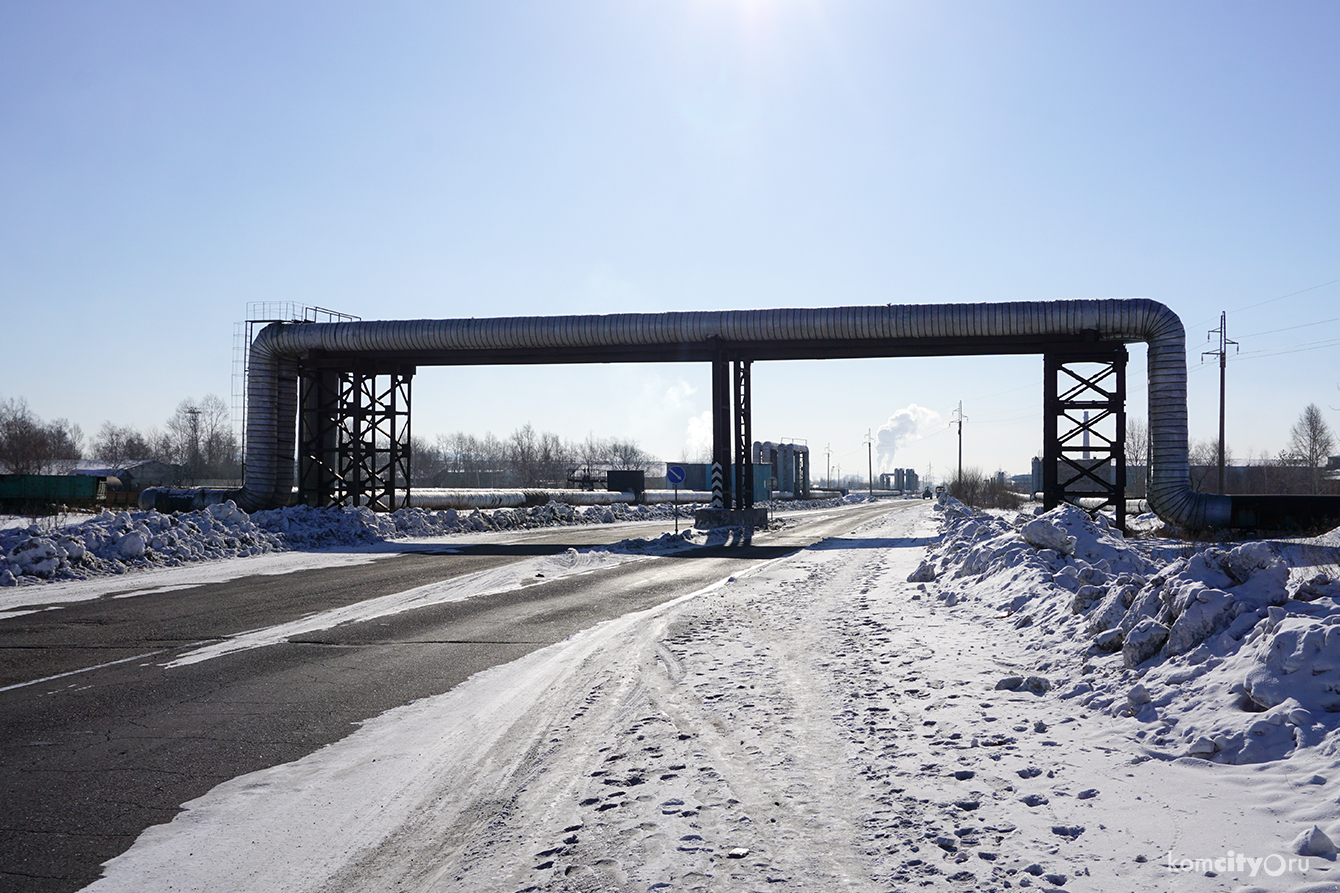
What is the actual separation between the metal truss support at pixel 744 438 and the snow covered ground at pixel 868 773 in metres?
23.9

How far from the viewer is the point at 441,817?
4559mm

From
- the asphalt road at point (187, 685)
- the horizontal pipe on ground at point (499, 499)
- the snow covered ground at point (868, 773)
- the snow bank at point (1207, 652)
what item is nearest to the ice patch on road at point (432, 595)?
the asphalt road at point (187, 685)

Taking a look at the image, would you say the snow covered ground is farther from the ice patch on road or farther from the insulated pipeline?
the insulated pipeline

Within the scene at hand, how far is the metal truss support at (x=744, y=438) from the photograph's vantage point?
31859 mm

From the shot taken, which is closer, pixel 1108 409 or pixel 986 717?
pixel 986 717

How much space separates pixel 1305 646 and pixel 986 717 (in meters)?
1.98

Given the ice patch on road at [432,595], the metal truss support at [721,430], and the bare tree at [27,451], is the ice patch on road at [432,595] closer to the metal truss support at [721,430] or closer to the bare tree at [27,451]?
the metal truss support at [721,430]

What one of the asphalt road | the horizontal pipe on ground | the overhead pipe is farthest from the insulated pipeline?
the asphalt road

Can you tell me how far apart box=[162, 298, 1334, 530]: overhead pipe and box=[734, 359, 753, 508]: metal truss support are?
2.93 m

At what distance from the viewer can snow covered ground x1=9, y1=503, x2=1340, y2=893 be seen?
3.78 metres

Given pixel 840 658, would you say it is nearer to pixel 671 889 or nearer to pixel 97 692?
pixel 671 889

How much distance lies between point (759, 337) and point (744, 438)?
5.53m

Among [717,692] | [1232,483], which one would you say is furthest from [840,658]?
[1232,483]

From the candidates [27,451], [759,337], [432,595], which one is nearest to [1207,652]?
[432,595]
